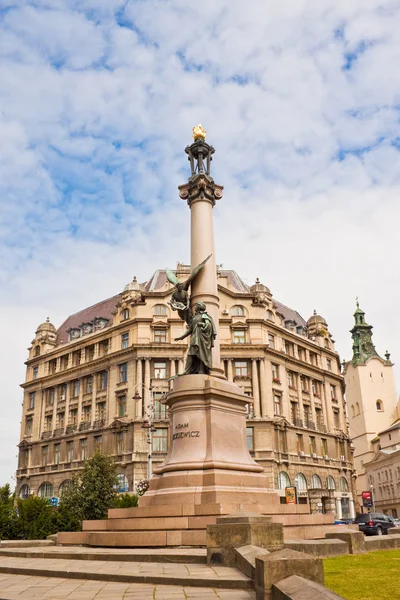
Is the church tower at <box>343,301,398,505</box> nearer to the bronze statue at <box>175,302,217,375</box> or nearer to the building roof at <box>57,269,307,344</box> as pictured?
the building roof at <box>57,269,307,344</box>

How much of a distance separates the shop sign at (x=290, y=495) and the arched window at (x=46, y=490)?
23993 mm

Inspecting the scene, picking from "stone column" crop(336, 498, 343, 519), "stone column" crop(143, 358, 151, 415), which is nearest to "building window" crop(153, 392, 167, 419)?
"stone column" crop(143, 358, 151, 415)

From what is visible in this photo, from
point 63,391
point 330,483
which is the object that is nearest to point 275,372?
point 330,483

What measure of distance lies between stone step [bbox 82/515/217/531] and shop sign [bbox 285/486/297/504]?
113 feet

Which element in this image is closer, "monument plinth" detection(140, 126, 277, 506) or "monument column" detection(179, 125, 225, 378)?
"monument plinth" detection(140, 126, 277, 506)

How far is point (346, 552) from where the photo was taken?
12.8 meters

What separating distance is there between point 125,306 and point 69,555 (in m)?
45.0

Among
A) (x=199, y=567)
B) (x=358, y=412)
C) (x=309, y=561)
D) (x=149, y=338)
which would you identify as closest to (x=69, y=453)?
(x=149, y=338)

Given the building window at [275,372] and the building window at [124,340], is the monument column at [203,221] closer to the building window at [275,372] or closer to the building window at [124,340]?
the building window at [124,340]

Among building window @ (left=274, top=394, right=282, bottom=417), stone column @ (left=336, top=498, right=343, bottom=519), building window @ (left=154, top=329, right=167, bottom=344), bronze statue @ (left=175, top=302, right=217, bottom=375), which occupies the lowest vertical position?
stone column @ (left=336, top=498, right=343, bottom=519)

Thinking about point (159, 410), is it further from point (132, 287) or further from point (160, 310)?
point (132, 287)

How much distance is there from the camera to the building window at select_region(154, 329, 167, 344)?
54.2 metres

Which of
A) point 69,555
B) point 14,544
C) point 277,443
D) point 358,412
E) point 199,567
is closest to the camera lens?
point 199,567

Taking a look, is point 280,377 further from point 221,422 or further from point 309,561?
point 309,561
